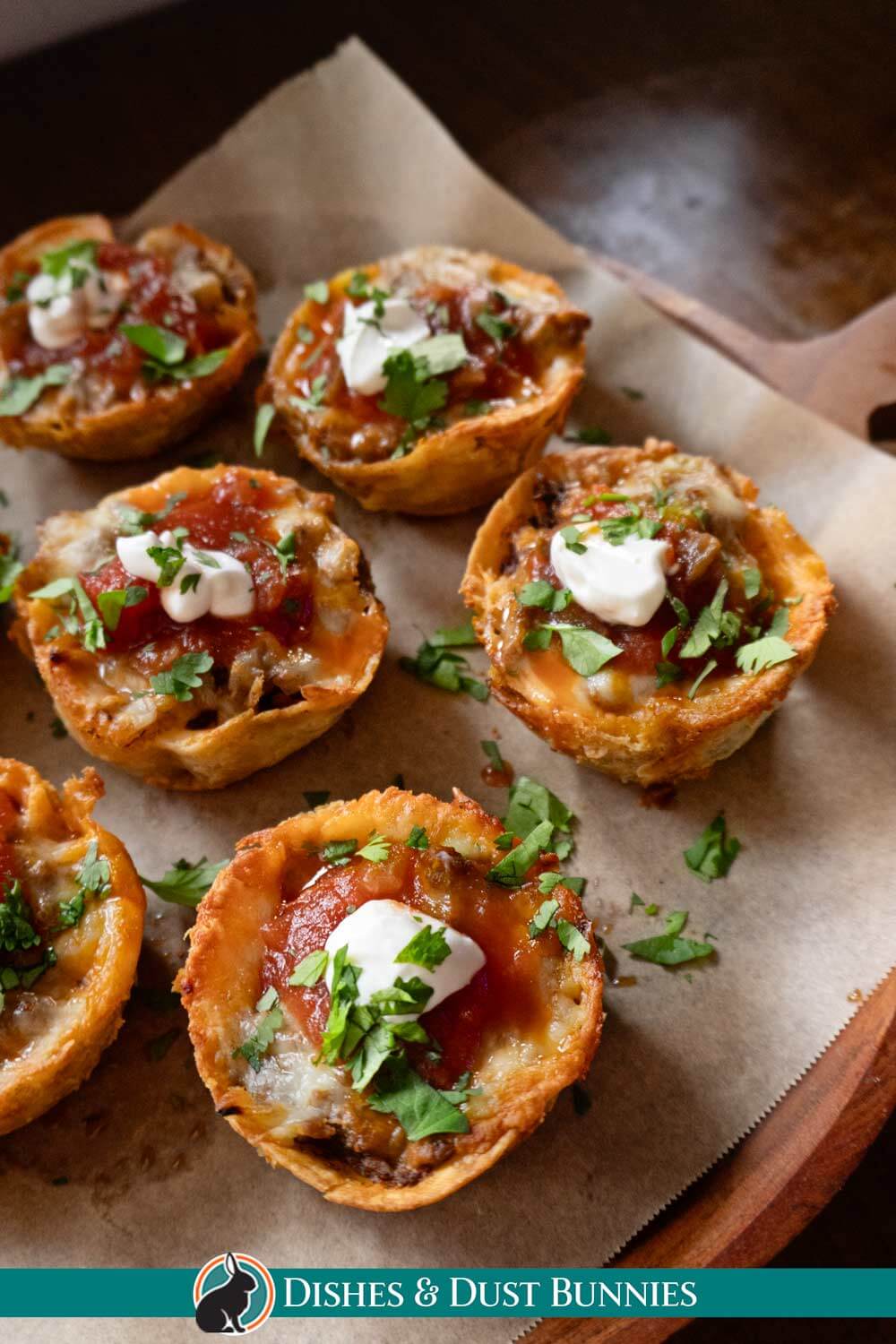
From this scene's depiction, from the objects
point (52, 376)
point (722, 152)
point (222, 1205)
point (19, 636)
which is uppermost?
point (722, 152)

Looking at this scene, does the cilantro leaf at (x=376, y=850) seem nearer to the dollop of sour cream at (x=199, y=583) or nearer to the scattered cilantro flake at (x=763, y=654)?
the dollop of sour cream at (x=199, y=583)

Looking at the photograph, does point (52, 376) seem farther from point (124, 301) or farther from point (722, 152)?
point (722, 152)

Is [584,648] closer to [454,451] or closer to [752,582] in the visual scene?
[752,582]

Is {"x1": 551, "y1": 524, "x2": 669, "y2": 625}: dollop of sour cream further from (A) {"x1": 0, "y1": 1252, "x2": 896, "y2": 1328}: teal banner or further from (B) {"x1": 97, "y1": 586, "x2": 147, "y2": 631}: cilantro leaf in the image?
(A) {"x1": 0, "y1": 1252, "x2": 896, "y2": 1328}: teal banner

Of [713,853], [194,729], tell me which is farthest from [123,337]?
[713,853]

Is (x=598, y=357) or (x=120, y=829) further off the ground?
(x=598, y=357)

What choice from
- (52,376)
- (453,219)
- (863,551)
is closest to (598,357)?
(453,219)

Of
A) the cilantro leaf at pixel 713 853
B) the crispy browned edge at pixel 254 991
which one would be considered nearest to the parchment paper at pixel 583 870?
the cilantro leaf at pixel 713 853
